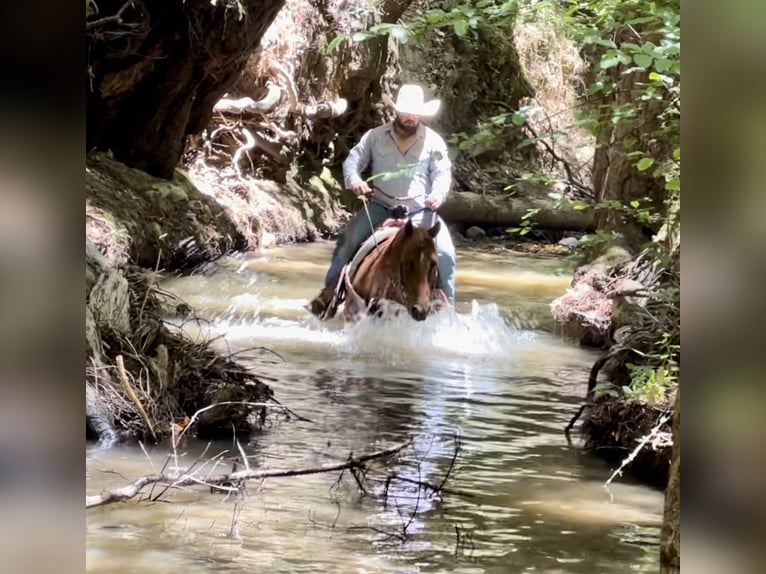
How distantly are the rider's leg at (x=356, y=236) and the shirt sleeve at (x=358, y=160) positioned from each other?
97mm

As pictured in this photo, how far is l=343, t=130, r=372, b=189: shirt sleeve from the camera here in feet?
8.31

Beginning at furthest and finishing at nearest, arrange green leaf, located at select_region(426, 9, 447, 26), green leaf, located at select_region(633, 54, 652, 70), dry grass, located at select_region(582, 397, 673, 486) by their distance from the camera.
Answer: dry grass, located at select_region(582, 397, 673, 486) → green leaf, located at select_region(426, 9, 447, 26) → green leaf, located at select_region(633, 54, 652, 70)

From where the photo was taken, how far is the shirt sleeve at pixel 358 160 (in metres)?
2.53

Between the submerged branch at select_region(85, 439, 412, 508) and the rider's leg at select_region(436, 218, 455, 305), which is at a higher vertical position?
the rider's leg at select_region(436, 218, 455, 305)

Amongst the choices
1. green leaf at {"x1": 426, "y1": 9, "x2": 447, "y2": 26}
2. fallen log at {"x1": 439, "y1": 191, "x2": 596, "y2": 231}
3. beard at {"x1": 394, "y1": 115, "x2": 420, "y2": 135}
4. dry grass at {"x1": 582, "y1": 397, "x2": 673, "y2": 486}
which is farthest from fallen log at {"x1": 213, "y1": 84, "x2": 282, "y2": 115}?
dry grass at {"x1": 582, "y1": 397, "x2": 673, "y2": 486}

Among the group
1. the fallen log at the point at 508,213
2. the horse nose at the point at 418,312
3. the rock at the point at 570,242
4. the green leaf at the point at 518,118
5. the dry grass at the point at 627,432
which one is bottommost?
the dry grass at the point at 627,432

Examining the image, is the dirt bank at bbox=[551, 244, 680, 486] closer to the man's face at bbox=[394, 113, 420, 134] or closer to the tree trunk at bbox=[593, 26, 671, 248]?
the tree trunk at bbox=[593, 26, 671, 248]

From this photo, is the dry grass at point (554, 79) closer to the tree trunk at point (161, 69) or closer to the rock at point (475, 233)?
the rock at point (475, 233)

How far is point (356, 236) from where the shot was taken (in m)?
2.64

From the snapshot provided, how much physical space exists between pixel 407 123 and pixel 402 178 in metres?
0.16

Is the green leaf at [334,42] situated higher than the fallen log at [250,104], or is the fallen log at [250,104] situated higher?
A: the green leaf at [334,42]

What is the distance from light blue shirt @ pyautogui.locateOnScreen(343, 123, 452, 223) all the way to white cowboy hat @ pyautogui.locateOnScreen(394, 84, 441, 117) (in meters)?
0.05

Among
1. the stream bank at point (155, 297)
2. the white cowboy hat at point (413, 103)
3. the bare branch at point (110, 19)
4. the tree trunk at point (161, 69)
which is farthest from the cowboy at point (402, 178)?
the bare branch at point (110, 19)

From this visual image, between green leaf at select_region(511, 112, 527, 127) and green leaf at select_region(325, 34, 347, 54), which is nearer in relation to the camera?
green leaf at select_region(511, 112, 527, 127)
